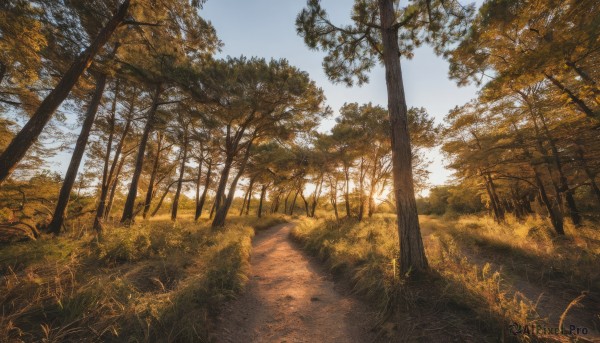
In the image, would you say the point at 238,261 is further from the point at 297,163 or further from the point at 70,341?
the point at 297,163

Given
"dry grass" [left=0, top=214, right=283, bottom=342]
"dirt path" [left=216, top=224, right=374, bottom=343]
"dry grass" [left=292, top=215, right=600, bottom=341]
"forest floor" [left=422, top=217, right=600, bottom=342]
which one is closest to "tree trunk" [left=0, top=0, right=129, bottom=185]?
"dry grass" [left=0, top=214, right=283, bottom=342]

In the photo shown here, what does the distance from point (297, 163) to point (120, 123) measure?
1221 cm

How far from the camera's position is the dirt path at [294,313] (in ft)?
12.2

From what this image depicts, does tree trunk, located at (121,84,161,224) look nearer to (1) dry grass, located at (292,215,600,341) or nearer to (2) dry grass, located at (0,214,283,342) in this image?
(2) dry grass, located at (0,214,283,342)

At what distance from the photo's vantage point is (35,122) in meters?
5.28

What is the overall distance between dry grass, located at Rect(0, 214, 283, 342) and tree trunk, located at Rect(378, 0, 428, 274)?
153 inches

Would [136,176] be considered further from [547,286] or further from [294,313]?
[547,286]

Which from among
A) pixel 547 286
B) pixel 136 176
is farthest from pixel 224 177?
pixel 547 286

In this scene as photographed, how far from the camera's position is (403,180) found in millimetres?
4672

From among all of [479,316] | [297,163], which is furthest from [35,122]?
[297,163]

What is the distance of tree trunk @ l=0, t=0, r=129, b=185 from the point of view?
4973mm

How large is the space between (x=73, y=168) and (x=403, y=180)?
11932 millimetres

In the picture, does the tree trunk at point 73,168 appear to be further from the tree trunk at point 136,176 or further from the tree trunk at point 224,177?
the tree trunk at point 224,177

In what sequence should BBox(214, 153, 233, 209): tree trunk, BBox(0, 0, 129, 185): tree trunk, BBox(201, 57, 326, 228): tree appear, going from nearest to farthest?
1. BBox(0, 0, 129, 185): tree trunk
2. BBox(201, 57, 326, 228): tree
3. BBox(214, 153, 233, 209): tree trunk
